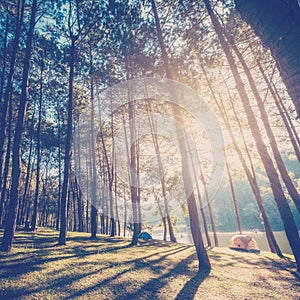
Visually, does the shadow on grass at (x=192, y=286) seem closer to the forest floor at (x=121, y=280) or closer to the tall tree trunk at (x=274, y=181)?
the forest floor at (x=121, y=280)

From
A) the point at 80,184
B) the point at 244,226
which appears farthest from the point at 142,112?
the point at 244,226

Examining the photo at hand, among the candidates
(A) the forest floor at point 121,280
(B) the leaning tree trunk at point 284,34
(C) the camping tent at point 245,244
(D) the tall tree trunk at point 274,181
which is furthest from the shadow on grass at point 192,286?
(C) the camping tent at point 245,244

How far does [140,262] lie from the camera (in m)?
8.94

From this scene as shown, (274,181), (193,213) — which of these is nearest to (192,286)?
(193,213)

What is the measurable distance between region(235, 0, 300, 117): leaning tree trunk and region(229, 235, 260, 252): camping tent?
19364 millimetres

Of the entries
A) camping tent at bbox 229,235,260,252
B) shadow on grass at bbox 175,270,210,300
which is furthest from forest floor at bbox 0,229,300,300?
camping tent at bbox 229,235,260,252

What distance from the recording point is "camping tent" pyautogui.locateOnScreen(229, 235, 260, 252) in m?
17.0

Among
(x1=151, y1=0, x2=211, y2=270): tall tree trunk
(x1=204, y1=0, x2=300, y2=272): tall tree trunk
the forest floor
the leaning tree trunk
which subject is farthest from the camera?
(x1=151, y1=0, x2=211, y2=270): tall tree trunk

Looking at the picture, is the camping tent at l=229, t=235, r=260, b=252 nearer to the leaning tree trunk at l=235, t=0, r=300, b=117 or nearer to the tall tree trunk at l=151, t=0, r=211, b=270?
the tall tree trunk at l=151, t=0, r=211, b=270

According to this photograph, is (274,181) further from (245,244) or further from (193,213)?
(245,244)

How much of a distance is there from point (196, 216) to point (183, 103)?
8.09 meters

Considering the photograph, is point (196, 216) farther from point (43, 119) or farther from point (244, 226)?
point (244, 226)

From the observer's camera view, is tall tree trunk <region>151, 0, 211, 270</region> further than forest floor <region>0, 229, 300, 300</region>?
Yes

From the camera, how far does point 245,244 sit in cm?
1745
